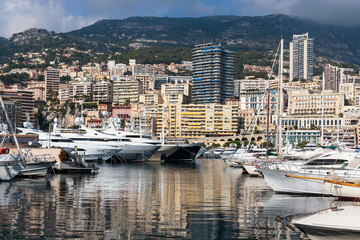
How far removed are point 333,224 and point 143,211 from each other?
1313cm

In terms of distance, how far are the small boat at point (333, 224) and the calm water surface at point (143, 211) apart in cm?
532

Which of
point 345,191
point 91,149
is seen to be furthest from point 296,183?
point 91,149

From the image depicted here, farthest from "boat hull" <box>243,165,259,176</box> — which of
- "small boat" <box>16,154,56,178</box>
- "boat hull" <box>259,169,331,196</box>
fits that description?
"small boat" <box>16,154,56,178</box>

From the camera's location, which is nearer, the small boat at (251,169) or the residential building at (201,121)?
the small boat at (251,169)

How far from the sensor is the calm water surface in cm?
2053

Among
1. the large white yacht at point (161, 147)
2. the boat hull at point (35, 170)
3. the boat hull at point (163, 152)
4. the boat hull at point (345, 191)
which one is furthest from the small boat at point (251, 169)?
the boat hull at point (163, 152)

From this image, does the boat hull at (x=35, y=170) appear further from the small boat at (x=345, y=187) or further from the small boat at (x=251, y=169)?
the small boat at (x=345, y=187)

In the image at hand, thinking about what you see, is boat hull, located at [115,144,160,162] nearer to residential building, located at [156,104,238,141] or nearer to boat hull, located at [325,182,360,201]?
boat hull, located at [325,182,360,201]

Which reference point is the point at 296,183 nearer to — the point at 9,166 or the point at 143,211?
the point at 143,211

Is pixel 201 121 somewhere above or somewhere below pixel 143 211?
above

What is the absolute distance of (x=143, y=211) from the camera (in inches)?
1025

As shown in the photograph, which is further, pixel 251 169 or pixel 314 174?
pixel 251 169

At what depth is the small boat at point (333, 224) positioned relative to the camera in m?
14.2

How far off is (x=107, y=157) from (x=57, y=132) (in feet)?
41.2
